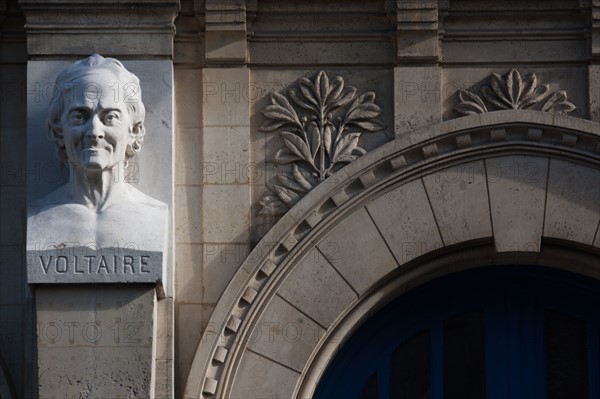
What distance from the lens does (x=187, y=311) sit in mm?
15234

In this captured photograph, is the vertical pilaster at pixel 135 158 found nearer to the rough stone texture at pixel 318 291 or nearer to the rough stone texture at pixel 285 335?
the rough stone texture at pixel 285 335

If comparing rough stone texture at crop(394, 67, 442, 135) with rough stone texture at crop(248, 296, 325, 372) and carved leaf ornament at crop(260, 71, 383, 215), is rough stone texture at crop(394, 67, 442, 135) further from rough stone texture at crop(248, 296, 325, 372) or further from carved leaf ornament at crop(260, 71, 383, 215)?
rough stone texture at crop(248, 296, 325, 372)

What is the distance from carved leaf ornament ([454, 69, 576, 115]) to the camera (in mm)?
15539

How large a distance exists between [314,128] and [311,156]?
247 mm

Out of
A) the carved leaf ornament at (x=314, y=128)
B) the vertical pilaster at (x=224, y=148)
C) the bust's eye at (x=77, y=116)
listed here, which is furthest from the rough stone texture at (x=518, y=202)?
the bust's eye at (x=77, y=116)

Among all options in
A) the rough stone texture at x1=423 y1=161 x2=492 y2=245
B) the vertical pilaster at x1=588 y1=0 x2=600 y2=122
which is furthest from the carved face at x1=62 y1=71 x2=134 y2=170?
the vertical pilaster at x1=588 y1=0 x2=600 y2=122

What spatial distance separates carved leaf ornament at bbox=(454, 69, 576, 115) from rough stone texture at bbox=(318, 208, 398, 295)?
4.31 ft

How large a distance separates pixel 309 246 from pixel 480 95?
1.95 metres

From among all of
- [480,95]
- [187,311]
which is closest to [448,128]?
[480,95]

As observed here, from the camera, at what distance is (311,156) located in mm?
15484

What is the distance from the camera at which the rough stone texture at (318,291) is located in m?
15.2

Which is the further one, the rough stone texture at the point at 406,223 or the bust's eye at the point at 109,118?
the rough stone texture at the point at 406,223

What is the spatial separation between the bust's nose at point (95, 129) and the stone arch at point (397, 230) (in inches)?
62.9

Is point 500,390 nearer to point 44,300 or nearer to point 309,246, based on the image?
point 309,246
